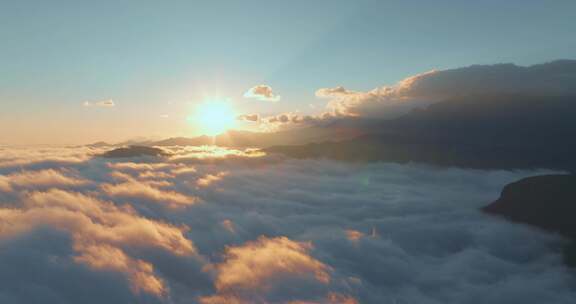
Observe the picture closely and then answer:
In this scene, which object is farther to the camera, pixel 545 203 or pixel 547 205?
pixel 545 203

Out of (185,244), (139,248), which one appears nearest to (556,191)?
(185,244)

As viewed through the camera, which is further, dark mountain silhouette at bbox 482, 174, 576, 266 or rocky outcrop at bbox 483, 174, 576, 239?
rocky outcrop at bbox 483, 174, 576, 239

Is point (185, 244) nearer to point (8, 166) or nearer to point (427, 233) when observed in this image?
point (427, 233)

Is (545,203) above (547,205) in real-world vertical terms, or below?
above

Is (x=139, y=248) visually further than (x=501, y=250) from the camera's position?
No

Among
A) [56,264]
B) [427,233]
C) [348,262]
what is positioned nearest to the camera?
[56,264]

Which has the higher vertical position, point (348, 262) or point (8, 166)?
point (8, 166)

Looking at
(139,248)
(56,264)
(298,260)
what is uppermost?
(56,264)

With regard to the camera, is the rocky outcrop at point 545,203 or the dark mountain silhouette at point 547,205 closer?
the dark mountain silhouette at point 547,205
